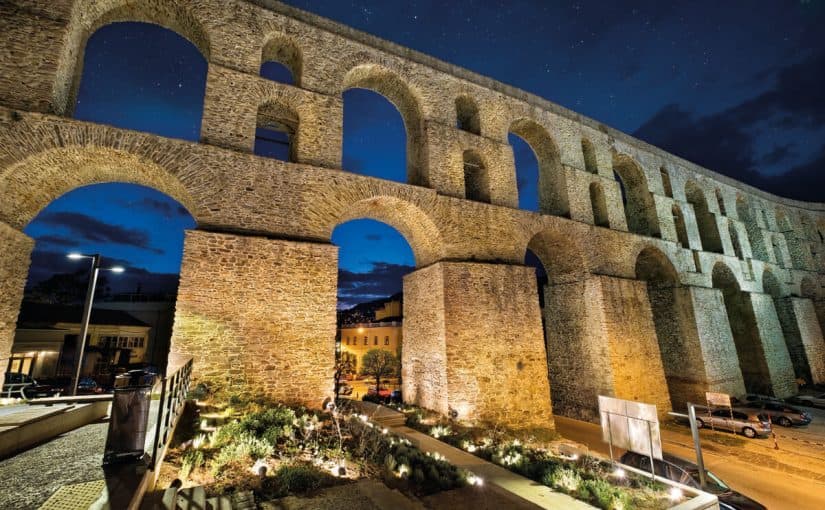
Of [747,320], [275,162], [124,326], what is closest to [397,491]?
[275,162]

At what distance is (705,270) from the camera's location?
1856 cm

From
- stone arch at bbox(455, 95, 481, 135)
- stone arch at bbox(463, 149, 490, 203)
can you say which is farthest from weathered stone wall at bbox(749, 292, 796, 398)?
stone arch at bbox(455, 95, 481, 135)

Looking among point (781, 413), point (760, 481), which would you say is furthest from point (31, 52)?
point (781, 413)

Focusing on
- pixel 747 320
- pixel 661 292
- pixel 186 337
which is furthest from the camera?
pixel 747 320

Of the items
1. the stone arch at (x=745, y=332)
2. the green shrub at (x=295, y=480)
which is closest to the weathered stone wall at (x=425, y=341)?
the green shrub at (x=295, y=480)

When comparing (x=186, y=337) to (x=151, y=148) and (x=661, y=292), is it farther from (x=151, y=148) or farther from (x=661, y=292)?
(x=661, y=292)

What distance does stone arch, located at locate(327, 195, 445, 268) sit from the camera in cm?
1141

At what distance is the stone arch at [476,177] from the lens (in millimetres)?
14008

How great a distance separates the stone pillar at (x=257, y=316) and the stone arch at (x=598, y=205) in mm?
12863

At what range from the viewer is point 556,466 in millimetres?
7082

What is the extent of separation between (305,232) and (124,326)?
22.9 m

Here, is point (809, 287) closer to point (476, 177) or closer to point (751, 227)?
point (751, 227)

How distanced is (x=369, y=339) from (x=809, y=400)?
30.8 metres

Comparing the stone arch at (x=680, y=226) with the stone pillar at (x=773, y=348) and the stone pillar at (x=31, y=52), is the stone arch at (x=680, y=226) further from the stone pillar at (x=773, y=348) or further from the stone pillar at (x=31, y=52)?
the stone pillar at (x=31, y=52)
